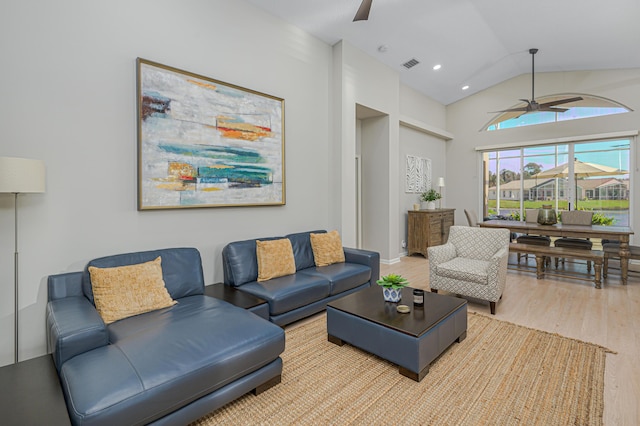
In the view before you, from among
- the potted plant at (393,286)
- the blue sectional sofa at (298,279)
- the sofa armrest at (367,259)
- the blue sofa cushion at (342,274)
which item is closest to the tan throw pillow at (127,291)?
the blue sectional sofa at (298,279)

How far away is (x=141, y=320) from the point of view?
A: 2225 mm

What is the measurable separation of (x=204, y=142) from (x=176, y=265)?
1.29 metres

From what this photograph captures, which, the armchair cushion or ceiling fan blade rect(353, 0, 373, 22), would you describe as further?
the armchair cushion

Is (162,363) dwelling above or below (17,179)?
below

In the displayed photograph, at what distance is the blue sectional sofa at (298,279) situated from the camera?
2.99 meters

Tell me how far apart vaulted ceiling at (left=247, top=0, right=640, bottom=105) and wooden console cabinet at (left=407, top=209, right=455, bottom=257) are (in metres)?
2.78

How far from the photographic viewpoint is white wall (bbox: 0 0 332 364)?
2.30 metres

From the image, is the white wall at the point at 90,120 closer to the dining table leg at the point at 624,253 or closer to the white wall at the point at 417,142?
the white wall at the point at 417,142

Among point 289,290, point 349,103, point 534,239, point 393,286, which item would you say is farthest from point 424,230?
point 289,290

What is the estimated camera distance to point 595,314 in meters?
3.41

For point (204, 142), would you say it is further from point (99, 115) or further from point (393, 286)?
point (393, 286)

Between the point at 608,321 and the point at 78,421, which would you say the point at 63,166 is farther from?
the point at 608,321

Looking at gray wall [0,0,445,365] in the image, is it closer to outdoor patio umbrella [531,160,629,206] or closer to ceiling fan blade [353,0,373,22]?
ceiling fan blade [353,0,373,22]

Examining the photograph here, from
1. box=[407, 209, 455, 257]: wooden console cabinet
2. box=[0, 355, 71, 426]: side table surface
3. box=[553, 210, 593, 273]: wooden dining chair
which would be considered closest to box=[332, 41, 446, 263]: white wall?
box=[407, 209, 455, 257]: wooden console cabinet
